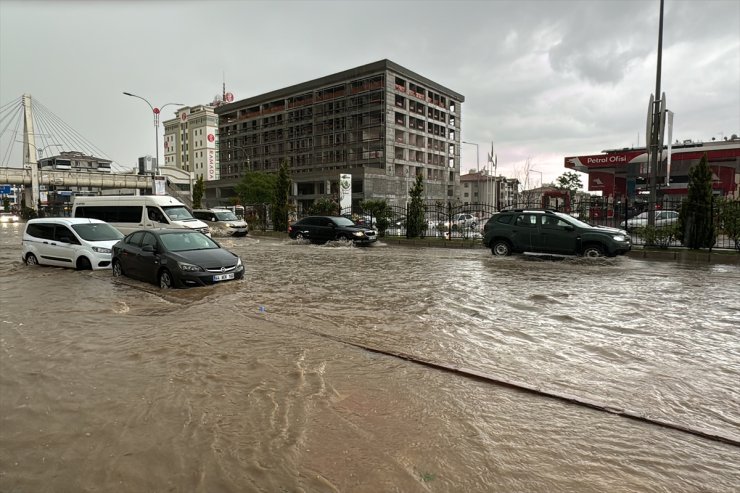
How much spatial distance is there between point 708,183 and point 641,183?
42.1m

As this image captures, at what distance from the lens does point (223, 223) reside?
2981 cm

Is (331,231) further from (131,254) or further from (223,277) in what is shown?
(223,277)

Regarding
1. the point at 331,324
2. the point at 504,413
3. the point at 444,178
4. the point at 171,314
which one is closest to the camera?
the point at 504,413

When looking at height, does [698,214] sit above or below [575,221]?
above

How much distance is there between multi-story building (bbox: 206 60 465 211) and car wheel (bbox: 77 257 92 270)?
53.7 m

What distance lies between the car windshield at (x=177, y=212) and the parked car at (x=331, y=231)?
5.52 meters

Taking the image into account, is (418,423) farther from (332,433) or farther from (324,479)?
(324,479)

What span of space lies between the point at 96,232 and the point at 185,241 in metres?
4.75

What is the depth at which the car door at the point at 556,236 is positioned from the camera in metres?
15.5

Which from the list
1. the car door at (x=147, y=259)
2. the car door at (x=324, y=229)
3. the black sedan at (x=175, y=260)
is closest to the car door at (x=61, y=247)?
the black sedan at (x=175, y=260)

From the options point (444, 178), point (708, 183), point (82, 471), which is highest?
point (444, 178)

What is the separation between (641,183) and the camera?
54.1 meters

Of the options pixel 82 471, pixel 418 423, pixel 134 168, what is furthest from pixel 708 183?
pixel 134 168

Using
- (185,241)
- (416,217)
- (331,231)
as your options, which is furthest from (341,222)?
(185,241)
